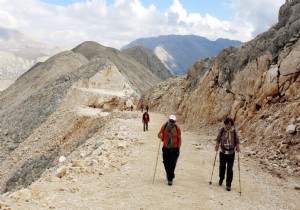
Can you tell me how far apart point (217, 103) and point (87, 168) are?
14.5 m

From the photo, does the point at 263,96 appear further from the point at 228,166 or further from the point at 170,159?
the point at 170,159

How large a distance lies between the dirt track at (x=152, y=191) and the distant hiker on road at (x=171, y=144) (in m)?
0.58

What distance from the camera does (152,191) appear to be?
10.2 meters

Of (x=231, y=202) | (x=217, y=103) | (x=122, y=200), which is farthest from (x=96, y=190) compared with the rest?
(x=217, y=103)

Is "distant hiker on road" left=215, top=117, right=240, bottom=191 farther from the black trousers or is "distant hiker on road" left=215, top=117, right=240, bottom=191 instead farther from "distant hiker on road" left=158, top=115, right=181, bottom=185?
"distant hiker on road" left=158, top=115, right=181, bottom=185

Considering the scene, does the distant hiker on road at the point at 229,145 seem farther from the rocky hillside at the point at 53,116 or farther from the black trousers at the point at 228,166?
the rocky hillside at the point at 53,116

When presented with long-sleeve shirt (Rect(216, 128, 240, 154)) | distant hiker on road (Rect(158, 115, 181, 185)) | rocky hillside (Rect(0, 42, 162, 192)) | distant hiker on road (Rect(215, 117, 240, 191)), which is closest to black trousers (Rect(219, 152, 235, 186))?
distant hiker on road (Rect(215, 117, 240, 191))

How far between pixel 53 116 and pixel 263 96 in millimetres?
28716

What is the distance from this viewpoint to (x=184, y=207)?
904 cm

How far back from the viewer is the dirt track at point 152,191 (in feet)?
29.9

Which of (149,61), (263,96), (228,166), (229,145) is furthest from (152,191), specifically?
(149,61)

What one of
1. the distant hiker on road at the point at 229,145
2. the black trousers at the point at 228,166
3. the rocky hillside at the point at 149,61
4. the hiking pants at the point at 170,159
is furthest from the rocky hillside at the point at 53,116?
the rocky hillside at the point at 149,61

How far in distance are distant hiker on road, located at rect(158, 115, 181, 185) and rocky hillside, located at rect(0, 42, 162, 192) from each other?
13.2 metres

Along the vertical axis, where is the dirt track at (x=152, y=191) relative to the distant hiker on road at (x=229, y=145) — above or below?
below
